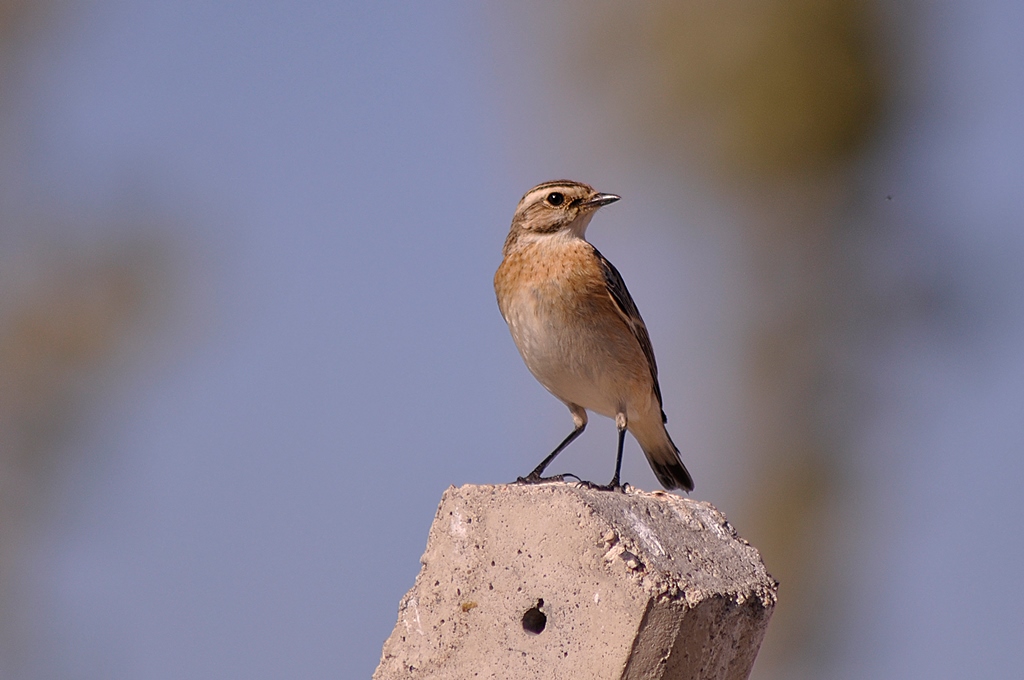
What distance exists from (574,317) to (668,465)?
1.34 m

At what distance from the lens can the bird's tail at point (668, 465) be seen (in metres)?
6.96

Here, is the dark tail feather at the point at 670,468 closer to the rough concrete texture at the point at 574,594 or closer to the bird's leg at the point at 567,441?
the bird's leg at the point at 567,441

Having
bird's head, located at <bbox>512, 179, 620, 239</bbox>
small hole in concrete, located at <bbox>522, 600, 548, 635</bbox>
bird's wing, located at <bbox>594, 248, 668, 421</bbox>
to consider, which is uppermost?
bird's head, located at <bbox>512, 179, 620, 239</bbox>

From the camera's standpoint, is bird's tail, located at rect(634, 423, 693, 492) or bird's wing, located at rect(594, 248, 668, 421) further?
bird's tail, located at rect(634, 423, 693, 492)

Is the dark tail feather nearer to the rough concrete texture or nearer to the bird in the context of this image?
the bird

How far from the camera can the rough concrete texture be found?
3.78m

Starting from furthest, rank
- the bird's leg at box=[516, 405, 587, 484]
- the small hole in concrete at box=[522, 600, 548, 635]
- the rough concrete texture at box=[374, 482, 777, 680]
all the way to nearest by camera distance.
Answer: the bird's leg at box=[516, 405, 587, 484] < the small hole in concrete at box=[522, 600, 548, 635] < the rough concrete texture at box=[374, 482, 777, 680]

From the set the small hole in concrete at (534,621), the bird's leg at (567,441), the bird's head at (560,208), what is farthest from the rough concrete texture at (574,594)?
the bird's head at (560,208)

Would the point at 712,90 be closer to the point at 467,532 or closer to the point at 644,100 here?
the point at 644,100

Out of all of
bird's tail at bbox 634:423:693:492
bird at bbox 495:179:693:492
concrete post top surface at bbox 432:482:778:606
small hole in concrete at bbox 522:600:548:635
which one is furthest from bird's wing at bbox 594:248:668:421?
small hole in concrete at bbox 522:600:548:635

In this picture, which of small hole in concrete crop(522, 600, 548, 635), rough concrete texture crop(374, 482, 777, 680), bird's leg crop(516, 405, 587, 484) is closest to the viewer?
rough concrete texture crop(374, 482, 777, 680)

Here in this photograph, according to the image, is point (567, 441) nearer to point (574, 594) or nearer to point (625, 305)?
point (625, 305)

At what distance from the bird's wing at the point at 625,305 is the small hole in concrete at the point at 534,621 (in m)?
2.56

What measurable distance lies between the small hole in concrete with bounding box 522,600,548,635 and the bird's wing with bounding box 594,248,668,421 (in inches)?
101
